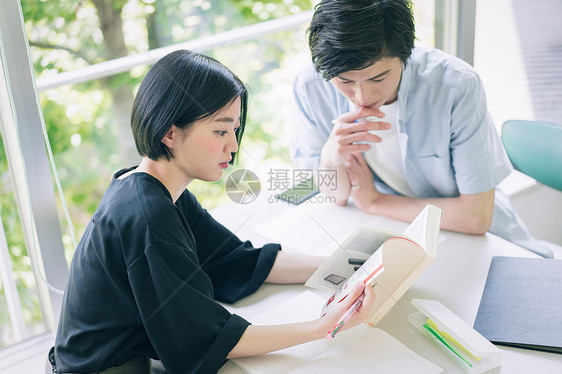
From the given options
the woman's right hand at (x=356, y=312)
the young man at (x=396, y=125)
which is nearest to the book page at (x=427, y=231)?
the woman's right hand at (x=356, y=312)

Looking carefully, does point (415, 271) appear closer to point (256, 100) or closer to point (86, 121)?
point (256, 100)

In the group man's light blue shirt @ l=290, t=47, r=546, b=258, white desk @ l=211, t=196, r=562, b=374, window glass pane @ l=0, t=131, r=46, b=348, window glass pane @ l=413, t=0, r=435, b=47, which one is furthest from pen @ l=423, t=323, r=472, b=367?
window glass pane @ l=413, t=0, r=435, b=47

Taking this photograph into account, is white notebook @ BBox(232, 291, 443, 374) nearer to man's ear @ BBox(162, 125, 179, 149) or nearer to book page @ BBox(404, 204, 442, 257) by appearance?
book page @ BBox(404, 204, 442, 257)

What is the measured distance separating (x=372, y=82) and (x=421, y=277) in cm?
42

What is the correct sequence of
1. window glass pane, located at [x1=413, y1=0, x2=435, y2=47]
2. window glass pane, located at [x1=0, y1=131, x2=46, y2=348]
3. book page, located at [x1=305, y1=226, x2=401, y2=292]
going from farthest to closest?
window glass pane, located at [x1=413, y1=0, x2=435, y2=47]
window glass pane, located at [x1=0, y1=131, x2=46, y2=348]
book page, located at [x1=305, y1=226, x2=401, y2=292]

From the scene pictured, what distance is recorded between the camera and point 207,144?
3.13 feet

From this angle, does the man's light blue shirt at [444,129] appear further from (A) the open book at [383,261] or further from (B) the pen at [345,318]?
(B) the pen at [345,318]

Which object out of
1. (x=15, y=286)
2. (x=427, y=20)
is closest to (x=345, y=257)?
(x=15, y=286)

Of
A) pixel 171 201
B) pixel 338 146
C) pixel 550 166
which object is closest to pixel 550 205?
pixel 550 166

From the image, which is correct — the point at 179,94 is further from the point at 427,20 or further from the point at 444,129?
the point at 427,20

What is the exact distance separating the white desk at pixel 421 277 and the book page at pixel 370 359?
28 mm

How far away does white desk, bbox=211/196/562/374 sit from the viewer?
88cm

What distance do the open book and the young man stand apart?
11.9 inches

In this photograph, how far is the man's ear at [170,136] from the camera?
3.05ft
